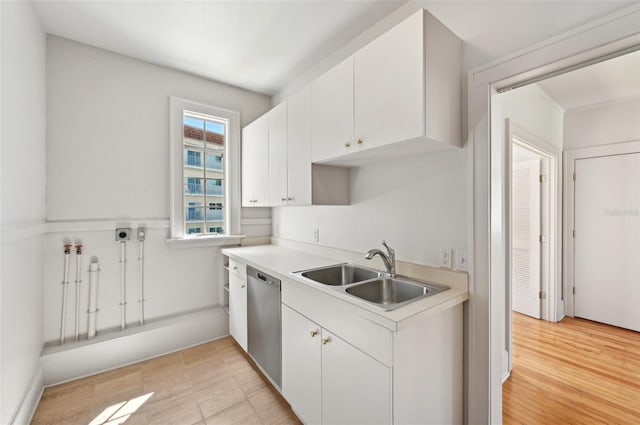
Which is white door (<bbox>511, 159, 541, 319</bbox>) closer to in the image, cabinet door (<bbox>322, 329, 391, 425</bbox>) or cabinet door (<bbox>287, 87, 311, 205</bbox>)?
cabinet door (<bbox>287, 87, 311, 205</bbox>)

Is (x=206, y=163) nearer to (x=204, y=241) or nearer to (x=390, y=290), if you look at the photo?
(x=204, y=241)

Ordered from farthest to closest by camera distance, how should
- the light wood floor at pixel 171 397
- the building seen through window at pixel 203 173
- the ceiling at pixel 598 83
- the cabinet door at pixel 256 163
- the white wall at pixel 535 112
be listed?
1. the building seen through window at pixel 203 173
2. the cabinet door at pixel 256 163
3. the ceiling at pixel 598 83
4. the white wall at pixel 535 112
5. the light wood floor at pixel 171 397

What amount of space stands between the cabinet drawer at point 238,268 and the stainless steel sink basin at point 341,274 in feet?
2.49

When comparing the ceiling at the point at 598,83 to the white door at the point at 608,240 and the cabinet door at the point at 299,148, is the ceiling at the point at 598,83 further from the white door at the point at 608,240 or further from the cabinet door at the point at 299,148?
the cabinet door at the point at 299,148

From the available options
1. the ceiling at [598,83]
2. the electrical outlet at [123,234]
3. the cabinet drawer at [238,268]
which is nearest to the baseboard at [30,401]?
the electrical outlet at [123,234]

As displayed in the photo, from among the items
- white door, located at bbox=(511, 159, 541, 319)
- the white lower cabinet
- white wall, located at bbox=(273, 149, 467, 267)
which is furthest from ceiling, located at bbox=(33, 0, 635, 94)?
white door, located at bbox=(511, 159, 541, 319)

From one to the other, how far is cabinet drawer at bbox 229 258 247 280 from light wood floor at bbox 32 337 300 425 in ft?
2.50

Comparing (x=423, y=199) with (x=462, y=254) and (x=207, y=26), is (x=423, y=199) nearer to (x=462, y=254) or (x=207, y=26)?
(x=462, y=254)

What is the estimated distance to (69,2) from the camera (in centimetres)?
181

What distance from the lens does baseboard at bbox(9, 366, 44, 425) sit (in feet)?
5.10

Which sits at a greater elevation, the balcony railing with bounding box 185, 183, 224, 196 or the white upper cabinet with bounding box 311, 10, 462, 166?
the white upper cabinet with bounding box 311, 10, 462, 166

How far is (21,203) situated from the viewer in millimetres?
1617

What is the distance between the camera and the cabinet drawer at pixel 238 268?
237 centimetres

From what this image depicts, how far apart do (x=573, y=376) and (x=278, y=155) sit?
2.99m
